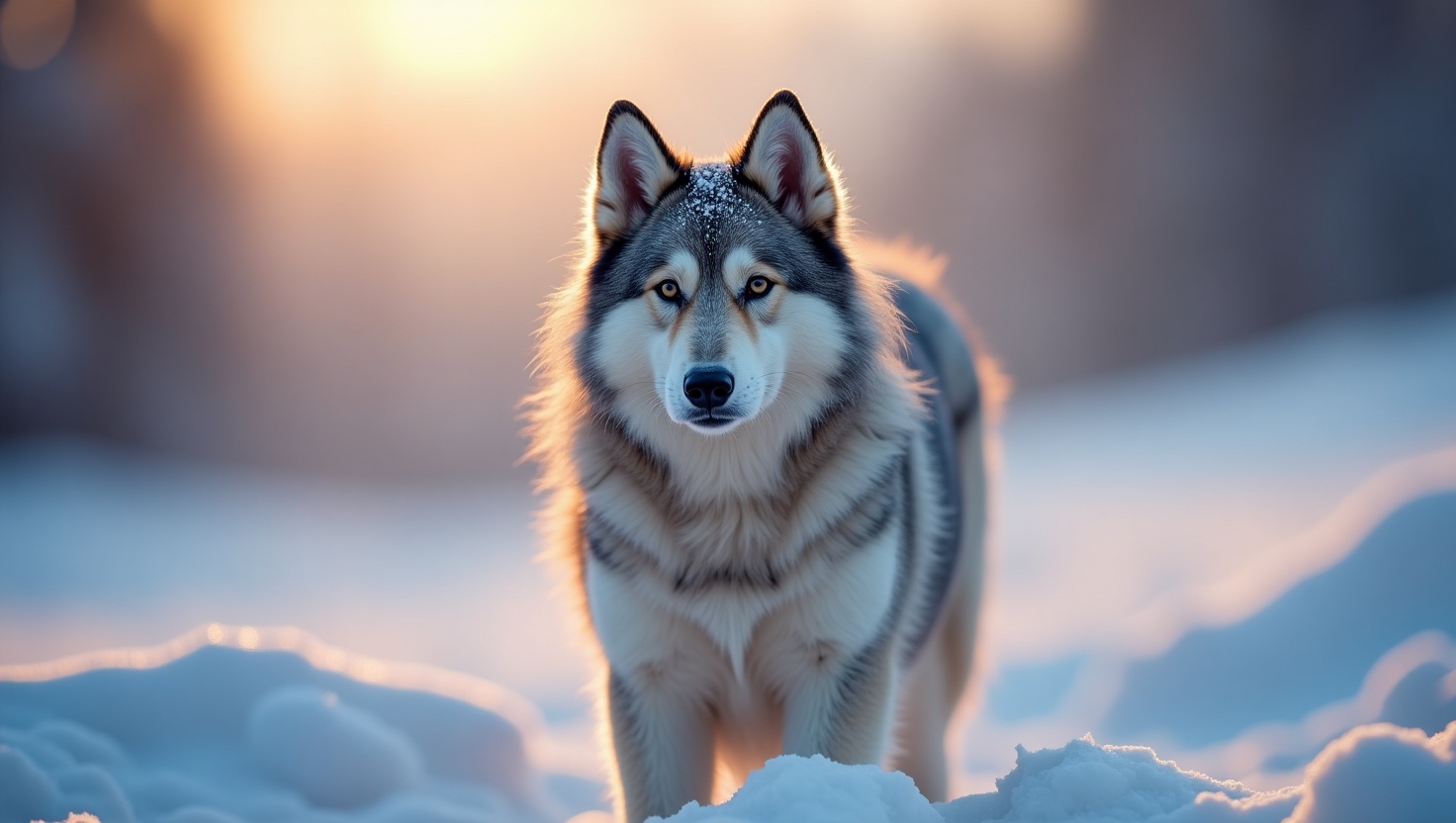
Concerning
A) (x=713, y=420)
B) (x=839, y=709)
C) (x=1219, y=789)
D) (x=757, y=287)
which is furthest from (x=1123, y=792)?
(x=757, y=287)

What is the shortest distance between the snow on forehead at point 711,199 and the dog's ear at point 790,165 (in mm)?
75

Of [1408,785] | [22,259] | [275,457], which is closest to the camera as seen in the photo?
[1408,785]

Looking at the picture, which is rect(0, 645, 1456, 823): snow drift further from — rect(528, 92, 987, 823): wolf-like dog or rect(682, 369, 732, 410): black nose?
rect(682, 369, 732, 410): black nose

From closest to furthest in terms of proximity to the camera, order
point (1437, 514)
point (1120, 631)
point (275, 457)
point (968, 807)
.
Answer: point (968, 807), point (1437, 514), point (1120, 631), point (275, 457)

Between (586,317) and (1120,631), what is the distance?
3.71 meters

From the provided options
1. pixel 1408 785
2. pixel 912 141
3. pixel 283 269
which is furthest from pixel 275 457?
pixel 1408 785

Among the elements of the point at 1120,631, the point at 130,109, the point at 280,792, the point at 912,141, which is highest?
the point at 912,141

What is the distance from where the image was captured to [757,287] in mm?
2482

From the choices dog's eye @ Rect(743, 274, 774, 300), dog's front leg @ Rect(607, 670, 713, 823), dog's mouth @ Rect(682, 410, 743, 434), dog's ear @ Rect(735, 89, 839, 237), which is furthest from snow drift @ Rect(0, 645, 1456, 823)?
dog's ear @ Rect(735, 89, 839, 237)

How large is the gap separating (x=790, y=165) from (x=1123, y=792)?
175 centimetres

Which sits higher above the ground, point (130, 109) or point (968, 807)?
point (130, 109)

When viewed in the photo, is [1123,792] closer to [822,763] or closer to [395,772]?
[822,763]

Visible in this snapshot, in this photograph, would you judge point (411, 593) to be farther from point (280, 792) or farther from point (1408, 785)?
point (1408, 785)

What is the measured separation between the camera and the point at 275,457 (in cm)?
1093
